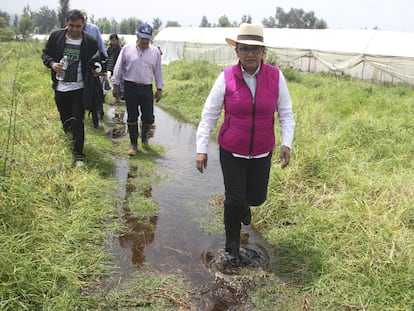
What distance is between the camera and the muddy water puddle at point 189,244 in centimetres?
294

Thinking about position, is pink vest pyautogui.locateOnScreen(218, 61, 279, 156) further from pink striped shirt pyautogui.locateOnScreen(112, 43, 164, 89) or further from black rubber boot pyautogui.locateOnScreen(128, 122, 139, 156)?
black rubber boot pyautogui.locateOnScreen(128, 122, 139, 156)

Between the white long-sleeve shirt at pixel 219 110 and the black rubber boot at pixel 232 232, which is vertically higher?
the white long-sleeve shirt at pixel 219 110

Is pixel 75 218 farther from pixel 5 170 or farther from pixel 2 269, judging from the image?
pixel 2 269

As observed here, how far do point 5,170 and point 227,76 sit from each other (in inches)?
78.5

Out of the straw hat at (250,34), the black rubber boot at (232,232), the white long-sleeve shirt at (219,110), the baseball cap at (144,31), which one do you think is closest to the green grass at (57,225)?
the black rubber boot at (232,232)

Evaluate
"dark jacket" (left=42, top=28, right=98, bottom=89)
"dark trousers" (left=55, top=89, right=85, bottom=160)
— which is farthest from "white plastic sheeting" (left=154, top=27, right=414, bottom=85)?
"dark trousers" (left=55, top=89, right=85, bottom=160)

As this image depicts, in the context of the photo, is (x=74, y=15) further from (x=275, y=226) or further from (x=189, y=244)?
(x=275, y=226)

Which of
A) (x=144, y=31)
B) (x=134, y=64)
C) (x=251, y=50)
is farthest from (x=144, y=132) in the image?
(x=251, y=50)

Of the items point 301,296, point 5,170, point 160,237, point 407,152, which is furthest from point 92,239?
point 407,152

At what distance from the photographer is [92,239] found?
3.35 meters

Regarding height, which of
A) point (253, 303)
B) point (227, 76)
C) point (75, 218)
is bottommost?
point (253, 303)

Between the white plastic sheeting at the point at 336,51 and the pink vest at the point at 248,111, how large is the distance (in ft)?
33.9

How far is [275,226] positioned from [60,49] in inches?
126

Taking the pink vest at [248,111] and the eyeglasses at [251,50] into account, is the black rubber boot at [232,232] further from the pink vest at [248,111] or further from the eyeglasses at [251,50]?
the eyeglasses at [251,50]
